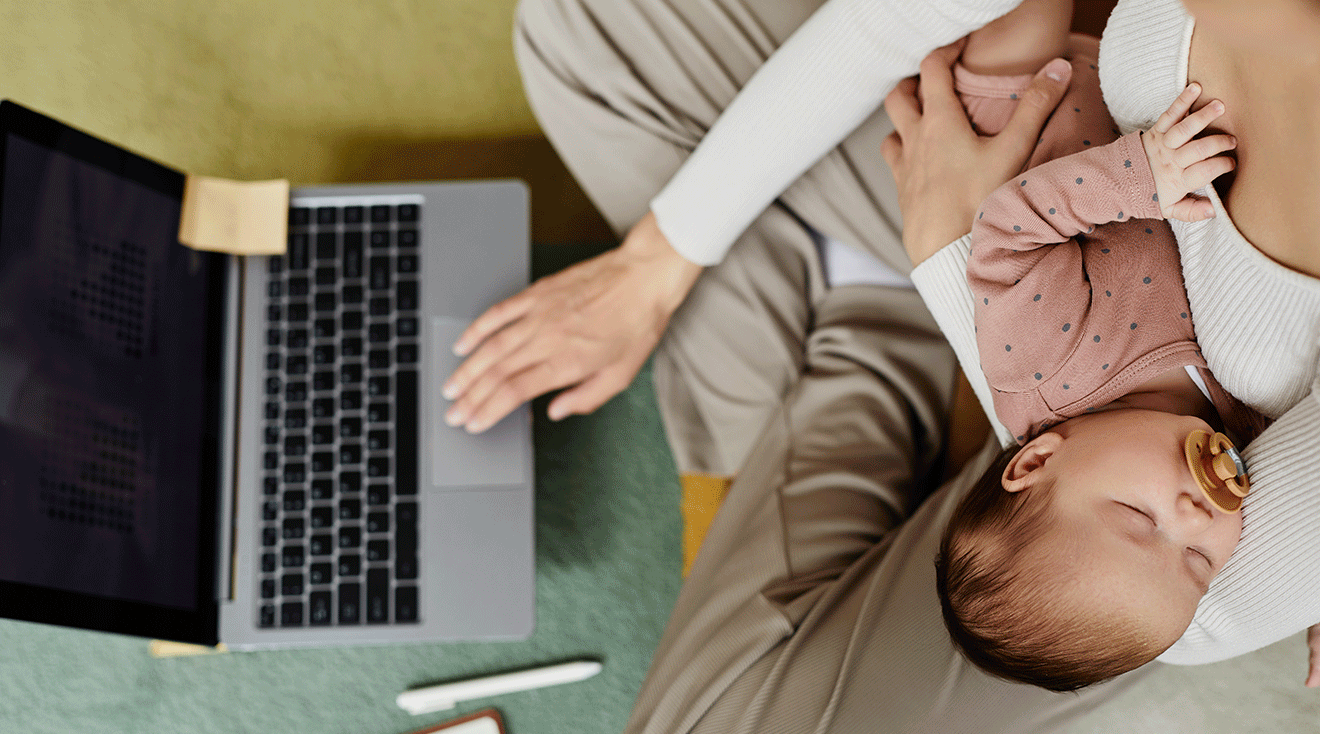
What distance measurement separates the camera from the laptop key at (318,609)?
2.93ft

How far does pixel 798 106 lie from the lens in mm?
855

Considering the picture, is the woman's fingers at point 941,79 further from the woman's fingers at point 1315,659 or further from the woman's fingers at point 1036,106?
the woman's fingers at point 1315,659

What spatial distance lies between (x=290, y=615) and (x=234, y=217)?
46 cm

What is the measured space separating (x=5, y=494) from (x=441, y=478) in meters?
0.40

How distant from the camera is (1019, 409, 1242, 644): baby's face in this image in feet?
2.17

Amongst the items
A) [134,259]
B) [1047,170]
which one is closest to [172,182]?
[134,259]

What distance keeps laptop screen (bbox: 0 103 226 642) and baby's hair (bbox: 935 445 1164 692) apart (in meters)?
0.78

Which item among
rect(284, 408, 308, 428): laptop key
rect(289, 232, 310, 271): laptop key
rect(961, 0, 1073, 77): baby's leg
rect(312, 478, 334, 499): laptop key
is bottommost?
rect(312, 478, 334, 499): laptop key

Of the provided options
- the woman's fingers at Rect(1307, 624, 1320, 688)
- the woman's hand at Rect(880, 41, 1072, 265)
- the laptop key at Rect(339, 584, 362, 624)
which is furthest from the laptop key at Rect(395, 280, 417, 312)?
the woman's fingers at Rect(1307, 624, 1320, 688)

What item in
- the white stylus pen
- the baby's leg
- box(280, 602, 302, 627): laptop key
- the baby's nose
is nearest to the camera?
the baby's nose

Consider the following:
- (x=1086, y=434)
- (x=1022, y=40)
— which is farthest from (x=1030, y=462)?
(x=1022, y=40)

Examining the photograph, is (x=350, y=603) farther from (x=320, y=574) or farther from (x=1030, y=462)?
(x=1030, y=462)

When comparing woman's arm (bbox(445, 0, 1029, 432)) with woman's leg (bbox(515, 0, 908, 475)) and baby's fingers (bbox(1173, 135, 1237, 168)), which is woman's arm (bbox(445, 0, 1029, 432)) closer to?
woman's leg (bbox(515, 0, 908, 475))

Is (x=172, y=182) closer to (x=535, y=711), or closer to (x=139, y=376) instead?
(x=139, y=376)
